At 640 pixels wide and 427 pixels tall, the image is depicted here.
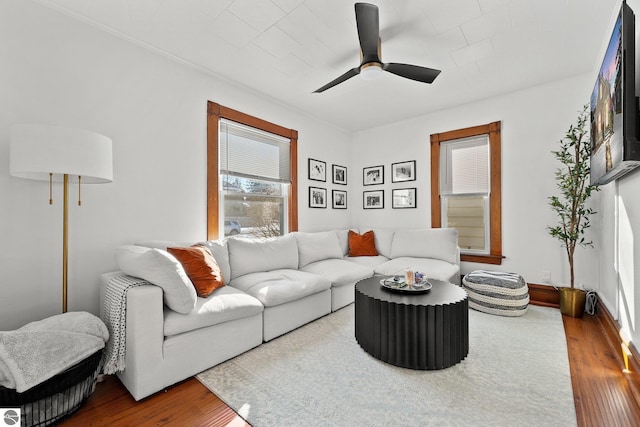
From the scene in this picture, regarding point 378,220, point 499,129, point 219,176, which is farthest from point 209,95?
point 499,129

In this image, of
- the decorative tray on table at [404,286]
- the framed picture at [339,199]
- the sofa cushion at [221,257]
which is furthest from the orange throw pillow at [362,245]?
the sofa cushion at [221,257]

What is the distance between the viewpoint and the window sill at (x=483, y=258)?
3898 millimetres

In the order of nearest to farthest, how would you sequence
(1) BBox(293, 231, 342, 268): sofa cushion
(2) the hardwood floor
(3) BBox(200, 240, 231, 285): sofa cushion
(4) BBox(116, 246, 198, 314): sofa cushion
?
(2) the hardwood floor, (4) BBox(116, 246, 198, 314): sofa cushion, (3) BBox(200, 240, 231, 285): sofa cushion, (1) BBox(293, 231, 342, 268): sofa cushion

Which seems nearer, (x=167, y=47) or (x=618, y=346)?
(x=618, y=346)

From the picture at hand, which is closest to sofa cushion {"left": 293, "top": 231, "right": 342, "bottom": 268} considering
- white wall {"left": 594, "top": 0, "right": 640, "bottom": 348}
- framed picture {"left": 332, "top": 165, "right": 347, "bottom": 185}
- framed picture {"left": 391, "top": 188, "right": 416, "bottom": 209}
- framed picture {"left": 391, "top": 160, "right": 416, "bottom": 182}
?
framed picture {"left": 332, "top": 165, "right": 347, "bottom": 185}

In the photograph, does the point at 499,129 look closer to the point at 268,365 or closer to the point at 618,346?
the point at 618,346

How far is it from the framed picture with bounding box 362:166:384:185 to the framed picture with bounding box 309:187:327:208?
933 mm

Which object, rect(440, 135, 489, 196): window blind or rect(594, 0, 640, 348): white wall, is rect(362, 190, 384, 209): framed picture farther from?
rect(594, 0, 640, 348): white wall

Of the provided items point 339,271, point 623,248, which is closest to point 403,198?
point 339,271

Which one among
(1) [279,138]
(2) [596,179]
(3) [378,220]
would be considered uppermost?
(1) [279,138]

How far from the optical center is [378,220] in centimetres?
516

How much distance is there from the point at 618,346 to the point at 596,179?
1353mm

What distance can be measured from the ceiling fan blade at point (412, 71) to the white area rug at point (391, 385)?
7.92 feet

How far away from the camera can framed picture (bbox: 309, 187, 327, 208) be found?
458cm
